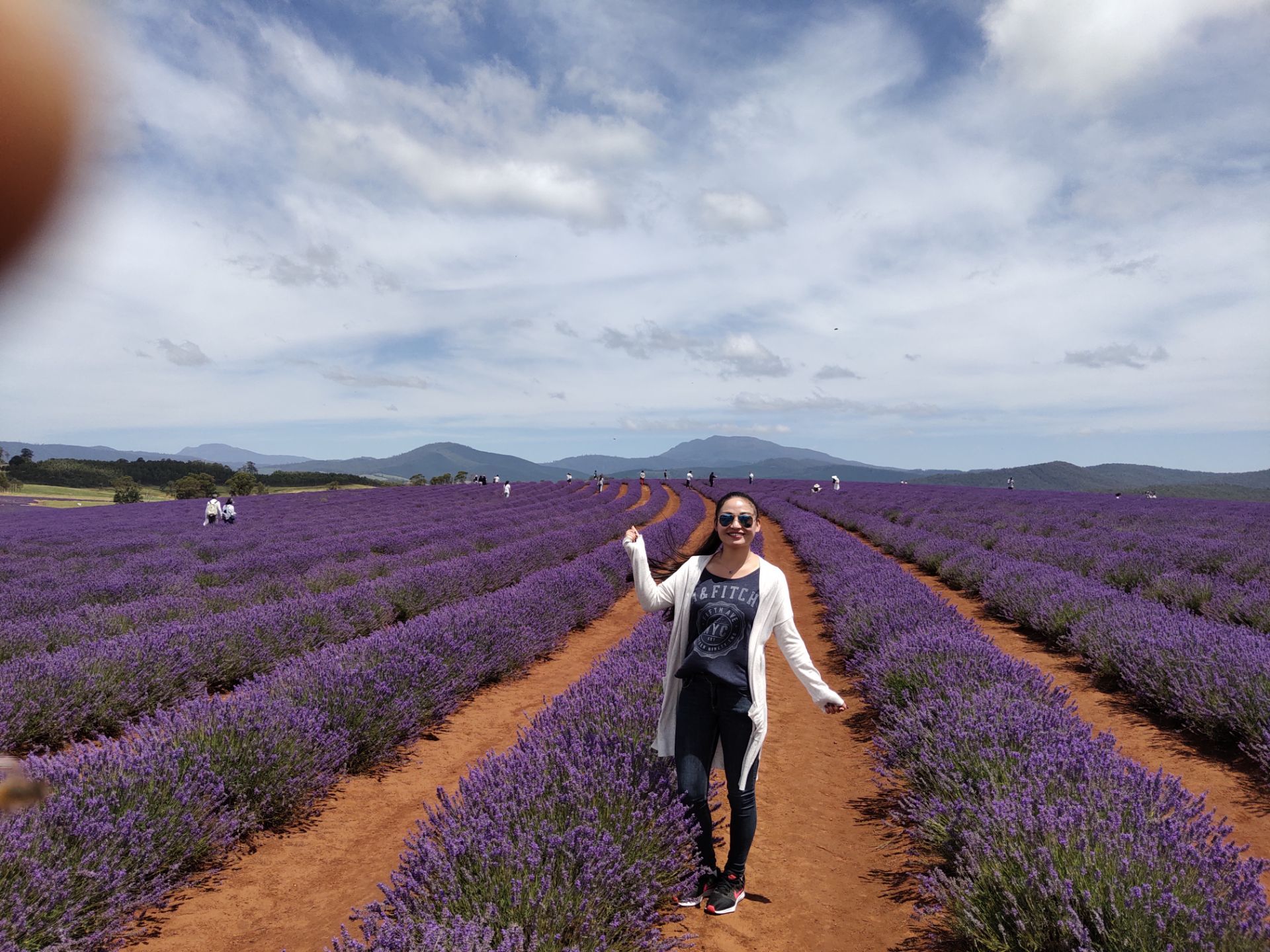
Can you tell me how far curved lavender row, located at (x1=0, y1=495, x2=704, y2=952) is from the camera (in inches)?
84.8

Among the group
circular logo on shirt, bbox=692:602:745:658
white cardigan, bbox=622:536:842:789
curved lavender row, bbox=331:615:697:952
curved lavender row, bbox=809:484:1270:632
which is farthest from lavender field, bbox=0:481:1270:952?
circular logo on shirt, bbox=692:602:745:658

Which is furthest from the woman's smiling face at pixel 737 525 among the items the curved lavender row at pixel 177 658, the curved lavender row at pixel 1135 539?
the curved lavender row at pixel 1135 539

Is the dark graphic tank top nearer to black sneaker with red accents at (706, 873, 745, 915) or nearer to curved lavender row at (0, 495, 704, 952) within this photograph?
black sneaker with red accents at (706, 873, 745, 915)

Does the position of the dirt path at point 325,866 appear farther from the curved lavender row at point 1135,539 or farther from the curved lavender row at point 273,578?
the curved lavender row at point 1135,539

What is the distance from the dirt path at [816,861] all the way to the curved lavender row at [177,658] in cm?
356

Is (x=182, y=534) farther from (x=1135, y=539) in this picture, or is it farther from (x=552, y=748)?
(x=1135, y=539)

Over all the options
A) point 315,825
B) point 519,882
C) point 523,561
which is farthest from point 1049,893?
point 523,561

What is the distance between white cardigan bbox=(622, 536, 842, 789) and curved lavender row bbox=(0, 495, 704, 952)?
6.53ft

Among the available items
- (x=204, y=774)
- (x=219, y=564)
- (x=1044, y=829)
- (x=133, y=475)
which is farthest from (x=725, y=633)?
(x=133, y=475)

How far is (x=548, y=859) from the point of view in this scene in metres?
2.13

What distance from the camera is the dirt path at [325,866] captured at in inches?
96.2

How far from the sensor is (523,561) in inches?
392

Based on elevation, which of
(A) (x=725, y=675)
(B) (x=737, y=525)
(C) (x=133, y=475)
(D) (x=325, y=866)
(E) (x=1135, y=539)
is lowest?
(D) (x=325, y=866)

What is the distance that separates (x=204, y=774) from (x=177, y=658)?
2349 mm
